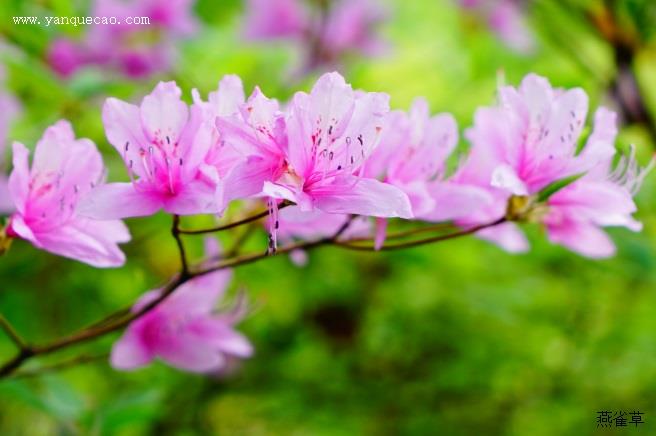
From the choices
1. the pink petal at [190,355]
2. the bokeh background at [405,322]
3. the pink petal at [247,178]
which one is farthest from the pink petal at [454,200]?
the bokeh background at [405,322]

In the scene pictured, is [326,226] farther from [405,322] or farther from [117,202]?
[405,322]

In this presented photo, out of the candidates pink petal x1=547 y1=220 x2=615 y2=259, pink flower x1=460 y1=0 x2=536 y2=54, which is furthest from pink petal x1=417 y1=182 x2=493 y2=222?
pink flower x1=460 y1=0 x2=536 y2=54

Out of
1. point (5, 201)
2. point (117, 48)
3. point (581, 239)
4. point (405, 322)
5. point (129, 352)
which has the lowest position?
point (405, 322)

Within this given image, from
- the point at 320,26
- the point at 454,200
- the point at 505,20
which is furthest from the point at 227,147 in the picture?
the point at 505,20

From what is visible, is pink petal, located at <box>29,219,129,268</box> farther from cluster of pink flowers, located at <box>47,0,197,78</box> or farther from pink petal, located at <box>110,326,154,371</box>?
cluster of pink flowers, located at <box>47,0,197,78</box>

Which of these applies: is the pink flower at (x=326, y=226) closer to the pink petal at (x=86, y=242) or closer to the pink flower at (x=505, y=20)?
the pink petal at (x=86, y=242)
